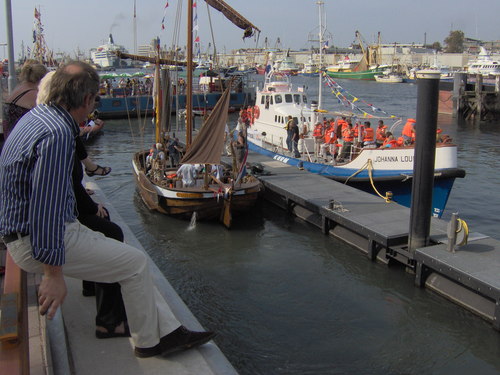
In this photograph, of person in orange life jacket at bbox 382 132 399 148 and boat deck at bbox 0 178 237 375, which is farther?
person in orange life jacket at bbox 382 132 399 148

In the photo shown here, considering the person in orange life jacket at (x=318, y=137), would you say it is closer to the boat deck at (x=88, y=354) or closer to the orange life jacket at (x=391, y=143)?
the orange life jacket at (x=391, y=143)

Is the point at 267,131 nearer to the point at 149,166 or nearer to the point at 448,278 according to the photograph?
the point at 149,166

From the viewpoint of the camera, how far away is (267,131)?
74.5ft

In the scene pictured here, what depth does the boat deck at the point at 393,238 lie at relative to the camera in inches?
→ 333

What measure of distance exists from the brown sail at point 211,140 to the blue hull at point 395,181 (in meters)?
4.84

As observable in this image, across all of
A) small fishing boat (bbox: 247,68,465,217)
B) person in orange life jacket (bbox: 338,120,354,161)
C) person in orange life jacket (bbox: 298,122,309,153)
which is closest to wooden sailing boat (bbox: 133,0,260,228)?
small fishing boat (bbox: 247,68,465,217)

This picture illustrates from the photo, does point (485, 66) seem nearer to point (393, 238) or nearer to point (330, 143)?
point (330, 143)

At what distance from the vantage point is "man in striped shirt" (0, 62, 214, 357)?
2.54 m

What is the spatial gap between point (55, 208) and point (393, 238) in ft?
29.4

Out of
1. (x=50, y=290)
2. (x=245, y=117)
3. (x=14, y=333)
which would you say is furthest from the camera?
(x=245, y=117)

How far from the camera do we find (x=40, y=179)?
2.51m

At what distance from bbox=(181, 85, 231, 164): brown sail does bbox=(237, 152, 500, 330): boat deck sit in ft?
9.01

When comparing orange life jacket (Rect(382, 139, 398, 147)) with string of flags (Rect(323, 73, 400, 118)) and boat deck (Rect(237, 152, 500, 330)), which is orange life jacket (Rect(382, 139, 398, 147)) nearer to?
string of flags (Rect(323, 73, 400, 118))

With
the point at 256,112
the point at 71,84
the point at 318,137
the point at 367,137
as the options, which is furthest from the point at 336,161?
the point at 71,84
